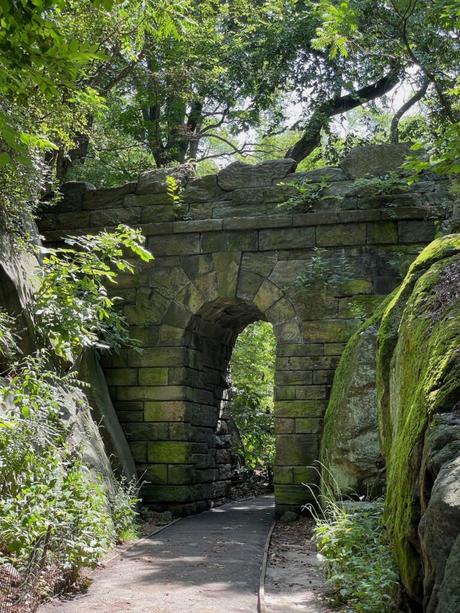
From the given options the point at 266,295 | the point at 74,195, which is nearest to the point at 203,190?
the point at 266,295

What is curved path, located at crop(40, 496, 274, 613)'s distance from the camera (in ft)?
14.5

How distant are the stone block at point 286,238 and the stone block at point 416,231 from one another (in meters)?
1.07

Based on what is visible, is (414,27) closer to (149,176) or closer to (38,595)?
(149,176)

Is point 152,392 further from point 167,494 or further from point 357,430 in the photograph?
point 357,430

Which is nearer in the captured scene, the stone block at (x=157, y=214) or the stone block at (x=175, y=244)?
the stone block at (x=175, y=244)

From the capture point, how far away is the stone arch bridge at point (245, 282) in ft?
27.7

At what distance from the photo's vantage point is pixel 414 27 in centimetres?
1158

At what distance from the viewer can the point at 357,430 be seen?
6.80 m

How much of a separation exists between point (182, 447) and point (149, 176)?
3562 mm

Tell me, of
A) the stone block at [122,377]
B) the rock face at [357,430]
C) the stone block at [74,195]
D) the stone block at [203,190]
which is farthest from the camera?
the stone block at [74,195]

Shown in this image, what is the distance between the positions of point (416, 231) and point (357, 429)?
2922mm

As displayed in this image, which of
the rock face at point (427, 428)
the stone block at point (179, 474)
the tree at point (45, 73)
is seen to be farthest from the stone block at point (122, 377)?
the rock face at point (427, 428)

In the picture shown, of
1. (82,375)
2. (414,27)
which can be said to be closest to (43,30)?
(82,375)

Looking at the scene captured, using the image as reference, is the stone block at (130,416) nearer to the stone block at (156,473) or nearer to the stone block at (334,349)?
the stone block at (156,473)
